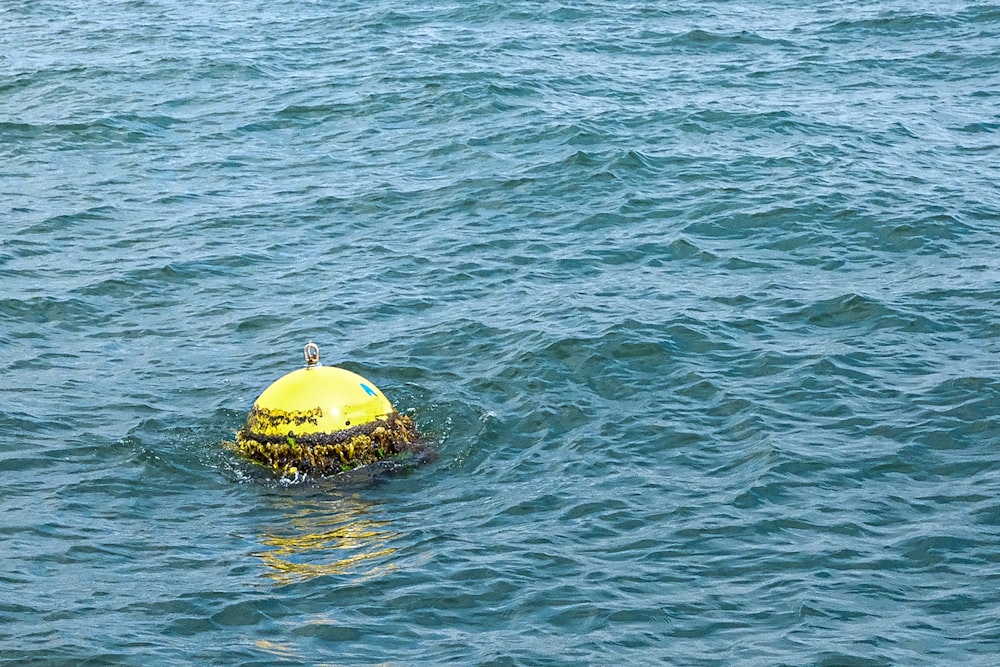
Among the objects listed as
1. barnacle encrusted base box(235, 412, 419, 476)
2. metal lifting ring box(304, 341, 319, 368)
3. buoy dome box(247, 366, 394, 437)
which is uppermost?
metal lifting ring box(304, 341, 319, 368)

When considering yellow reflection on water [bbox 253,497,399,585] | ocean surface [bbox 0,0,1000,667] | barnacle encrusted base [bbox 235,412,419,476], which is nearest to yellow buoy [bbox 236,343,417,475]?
barnacle encrusted base [bbox 235,412,419,476]

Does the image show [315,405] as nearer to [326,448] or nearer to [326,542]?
[326,448]

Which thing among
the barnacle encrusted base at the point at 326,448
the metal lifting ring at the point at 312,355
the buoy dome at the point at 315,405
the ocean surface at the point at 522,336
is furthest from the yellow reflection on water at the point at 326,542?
the metal lifting ring at the point at 312,355

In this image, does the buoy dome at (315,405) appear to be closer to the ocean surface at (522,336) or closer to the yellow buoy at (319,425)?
the yellow buoy at (319,425)

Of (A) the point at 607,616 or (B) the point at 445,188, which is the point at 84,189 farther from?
(A) the point at 607,616

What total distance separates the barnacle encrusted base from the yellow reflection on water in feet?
1.11

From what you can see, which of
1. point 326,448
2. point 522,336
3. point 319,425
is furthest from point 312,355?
point 522,336

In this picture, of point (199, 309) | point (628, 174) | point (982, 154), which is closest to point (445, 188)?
point (628, 174)

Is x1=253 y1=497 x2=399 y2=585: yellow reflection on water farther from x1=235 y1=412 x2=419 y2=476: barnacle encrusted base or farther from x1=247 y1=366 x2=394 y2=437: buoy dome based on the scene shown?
x1=247 y1=366 x2=394 y2=437: buoy dome

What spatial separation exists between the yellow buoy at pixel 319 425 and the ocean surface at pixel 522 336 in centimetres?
23

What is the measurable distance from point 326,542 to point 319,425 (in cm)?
115

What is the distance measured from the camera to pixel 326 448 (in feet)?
35.6

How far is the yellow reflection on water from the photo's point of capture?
969 centimetres

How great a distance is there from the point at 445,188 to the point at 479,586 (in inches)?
360
